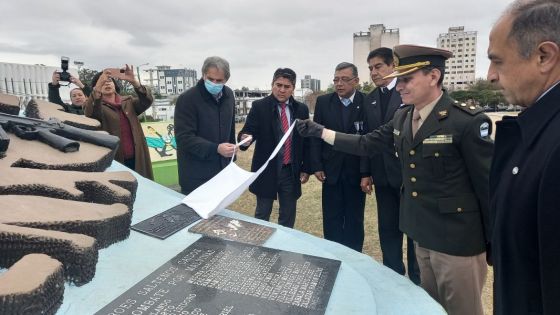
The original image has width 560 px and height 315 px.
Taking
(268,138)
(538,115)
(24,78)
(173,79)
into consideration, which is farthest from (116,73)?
(173,79)

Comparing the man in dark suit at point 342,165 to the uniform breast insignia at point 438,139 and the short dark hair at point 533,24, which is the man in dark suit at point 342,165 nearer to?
the uniform breast insignia at point 438,139

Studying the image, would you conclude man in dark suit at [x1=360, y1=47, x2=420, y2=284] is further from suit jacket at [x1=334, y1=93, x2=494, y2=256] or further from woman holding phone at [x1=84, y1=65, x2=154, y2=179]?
woman holding phone at [x1=84, y1=65, x2=154, y2=179]

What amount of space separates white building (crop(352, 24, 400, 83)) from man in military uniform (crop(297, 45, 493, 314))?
60.1 m

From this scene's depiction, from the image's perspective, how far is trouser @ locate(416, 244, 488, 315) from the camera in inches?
84.6

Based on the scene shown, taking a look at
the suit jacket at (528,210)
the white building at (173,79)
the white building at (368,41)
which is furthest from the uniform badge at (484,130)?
the white building at (173,79)

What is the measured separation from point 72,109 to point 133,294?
3600 mm

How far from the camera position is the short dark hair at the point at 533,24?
110cm

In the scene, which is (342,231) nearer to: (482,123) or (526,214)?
(482,123)

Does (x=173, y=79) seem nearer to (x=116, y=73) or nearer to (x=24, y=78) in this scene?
(x=24, y=78)

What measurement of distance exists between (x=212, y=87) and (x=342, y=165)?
4.79ft

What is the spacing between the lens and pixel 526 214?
3.80 feet

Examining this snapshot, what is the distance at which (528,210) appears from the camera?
115cm

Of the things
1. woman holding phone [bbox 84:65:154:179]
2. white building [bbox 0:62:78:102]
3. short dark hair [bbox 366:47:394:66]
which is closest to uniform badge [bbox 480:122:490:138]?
short dark hair [bbox 366:47:394:66]

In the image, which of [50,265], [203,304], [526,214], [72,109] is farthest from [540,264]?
[72,109]
